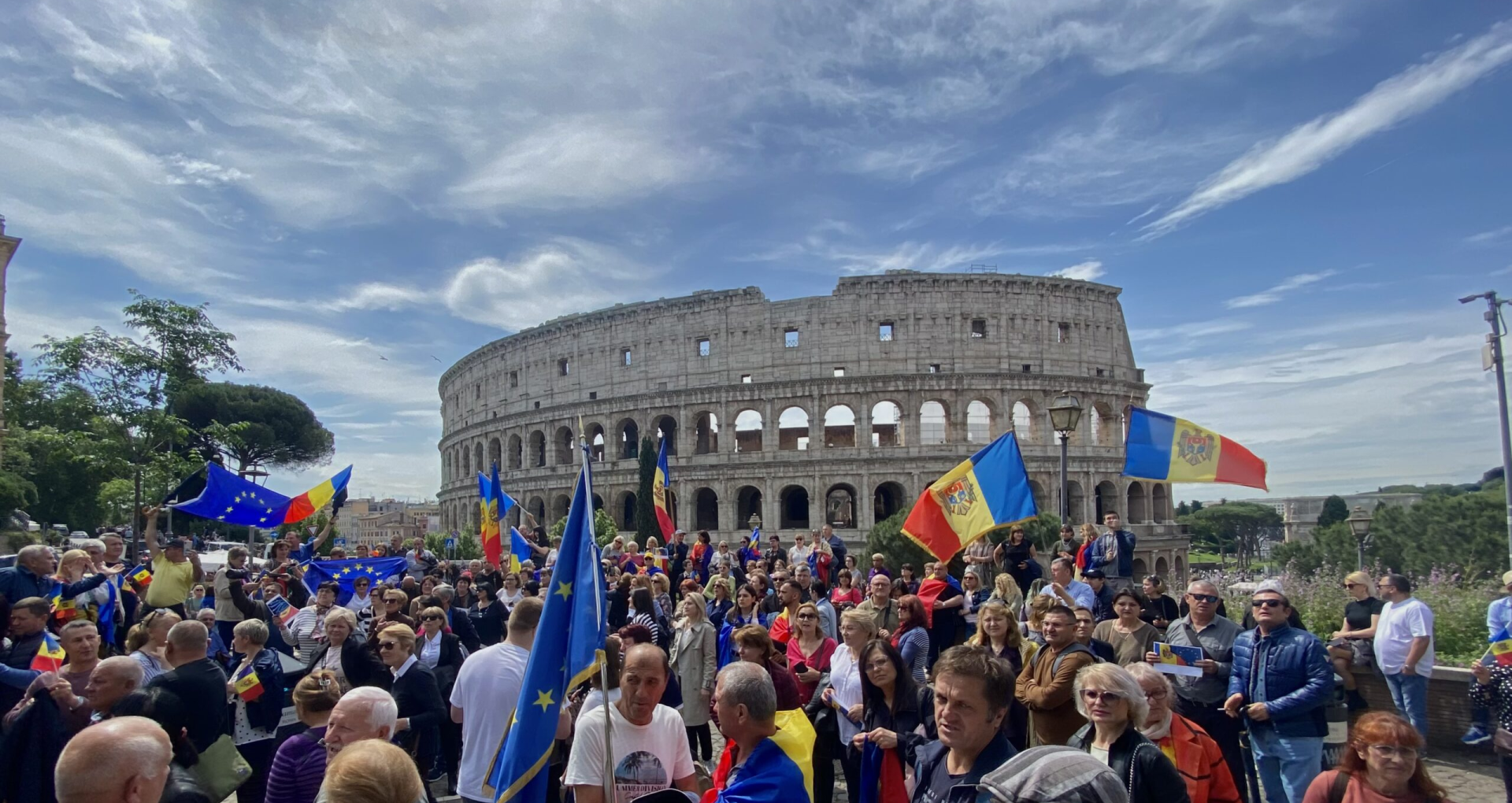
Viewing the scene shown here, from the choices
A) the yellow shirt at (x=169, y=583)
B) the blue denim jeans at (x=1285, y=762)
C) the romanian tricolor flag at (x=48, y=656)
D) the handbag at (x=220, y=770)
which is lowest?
the blue denim jeans at (x=1285, y=762)

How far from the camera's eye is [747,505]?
48.2m

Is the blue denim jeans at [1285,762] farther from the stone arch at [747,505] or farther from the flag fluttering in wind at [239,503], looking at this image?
the stone arch at [747,505]

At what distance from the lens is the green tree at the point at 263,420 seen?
65.6 m

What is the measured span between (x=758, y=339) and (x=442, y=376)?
32326 mm

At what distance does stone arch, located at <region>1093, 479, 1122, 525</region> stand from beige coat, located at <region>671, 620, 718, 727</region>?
41.1 metres

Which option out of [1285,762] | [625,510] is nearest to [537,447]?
[625,510]

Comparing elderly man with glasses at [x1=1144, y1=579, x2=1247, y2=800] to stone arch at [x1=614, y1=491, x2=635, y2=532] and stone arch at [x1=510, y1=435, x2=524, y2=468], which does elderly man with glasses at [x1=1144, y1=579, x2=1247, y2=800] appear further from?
stone arch at [x1=510, y1=435, x2=524, y2=468]

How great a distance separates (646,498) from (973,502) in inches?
1194

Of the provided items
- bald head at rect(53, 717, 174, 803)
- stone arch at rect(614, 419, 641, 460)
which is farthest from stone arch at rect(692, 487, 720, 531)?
bald head at rect(53, 717, 174, 803)

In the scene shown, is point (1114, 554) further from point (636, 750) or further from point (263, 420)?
point (263, 420)

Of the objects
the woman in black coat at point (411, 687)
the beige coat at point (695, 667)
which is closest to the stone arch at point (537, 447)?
the beige coat at point (695, 667)

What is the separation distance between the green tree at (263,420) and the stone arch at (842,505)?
45.1m

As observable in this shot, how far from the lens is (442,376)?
6500 cm

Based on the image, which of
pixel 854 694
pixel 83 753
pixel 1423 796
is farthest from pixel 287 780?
pixel 1423 796
